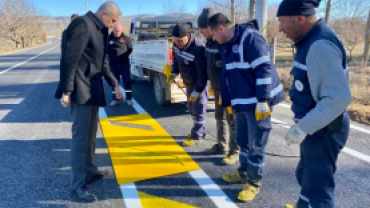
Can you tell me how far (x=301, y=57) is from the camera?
195 cm

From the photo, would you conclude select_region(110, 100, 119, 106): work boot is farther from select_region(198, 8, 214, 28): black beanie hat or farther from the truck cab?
select_region(198, 8, 214, 28): black beanie hat

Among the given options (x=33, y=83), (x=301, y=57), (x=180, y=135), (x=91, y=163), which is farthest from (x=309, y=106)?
(x=33, y=83)

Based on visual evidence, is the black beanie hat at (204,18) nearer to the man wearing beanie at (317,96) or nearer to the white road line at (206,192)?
the man wearing beanie at (317,96)

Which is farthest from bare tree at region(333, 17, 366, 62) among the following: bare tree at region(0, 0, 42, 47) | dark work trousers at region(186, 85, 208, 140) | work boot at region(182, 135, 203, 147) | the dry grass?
bare tree at region(0, 0, 42, 47)

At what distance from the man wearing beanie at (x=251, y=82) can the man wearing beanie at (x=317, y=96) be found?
1.97ft

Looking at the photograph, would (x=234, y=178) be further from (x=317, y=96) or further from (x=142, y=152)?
(x=317, y=96)

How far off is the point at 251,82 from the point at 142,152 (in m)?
2.20

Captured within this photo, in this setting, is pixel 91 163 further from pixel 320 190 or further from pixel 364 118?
pixel 364 118

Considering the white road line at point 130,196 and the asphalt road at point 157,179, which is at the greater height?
the asphalt road at point 157,179

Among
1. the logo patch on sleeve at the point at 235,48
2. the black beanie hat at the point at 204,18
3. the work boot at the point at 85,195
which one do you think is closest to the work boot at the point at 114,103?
the black beanie hat at the point at 204,18

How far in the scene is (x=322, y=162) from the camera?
77.6 inches

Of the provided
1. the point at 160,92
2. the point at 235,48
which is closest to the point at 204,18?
the point at 235,48

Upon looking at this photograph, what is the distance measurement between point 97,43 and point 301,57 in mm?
2081

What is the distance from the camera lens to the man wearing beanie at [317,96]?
1.71 m
